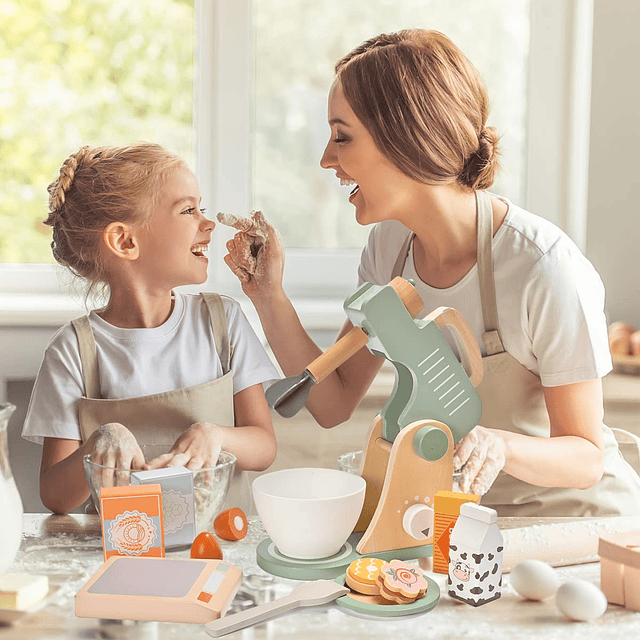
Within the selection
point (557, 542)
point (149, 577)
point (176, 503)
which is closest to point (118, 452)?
point (176, 503)

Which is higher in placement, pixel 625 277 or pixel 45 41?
pixel 45 41

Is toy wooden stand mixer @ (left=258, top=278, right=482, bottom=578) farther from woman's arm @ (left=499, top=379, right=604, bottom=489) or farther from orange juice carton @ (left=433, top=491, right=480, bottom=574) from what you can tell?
woman's arm @ (left=499, top=379, right=604, bottom=489)

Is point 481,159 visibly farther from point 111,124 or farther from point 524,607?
point 111,124

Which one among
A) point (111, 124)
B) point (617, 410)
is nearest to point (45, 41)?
point (111, 124)

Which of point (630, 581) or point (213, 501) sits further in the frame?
point (213, 501)

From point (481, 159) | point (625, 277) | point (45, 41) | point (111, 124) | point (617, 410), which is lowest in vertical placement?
point (617, 410)

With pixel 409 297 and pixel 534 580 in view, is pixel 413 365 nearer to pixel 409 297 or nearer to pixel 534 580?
pixel 409 297

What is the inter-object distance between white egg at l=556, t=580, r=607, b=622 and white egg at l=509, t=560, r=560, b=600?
1.0 inches

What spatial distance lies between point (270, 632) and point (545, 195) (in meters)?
1.76

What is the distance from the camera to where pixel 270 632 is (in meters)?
0.81

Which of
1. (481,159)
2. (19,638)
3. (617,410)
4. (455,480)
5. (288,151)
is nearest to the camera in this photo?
(19,638)

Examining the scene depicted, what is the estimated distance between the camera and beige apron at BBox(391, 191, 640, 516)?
1420 mm

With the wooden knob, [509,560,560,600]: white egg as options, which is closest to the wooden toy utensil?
the wooden knob

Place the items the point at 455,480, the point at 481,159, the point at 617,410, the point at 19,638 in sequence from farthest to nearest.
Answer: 1. the point at 617,410
2. the point at 481,159
3. the point at 455,480
4. the point at 19,638
